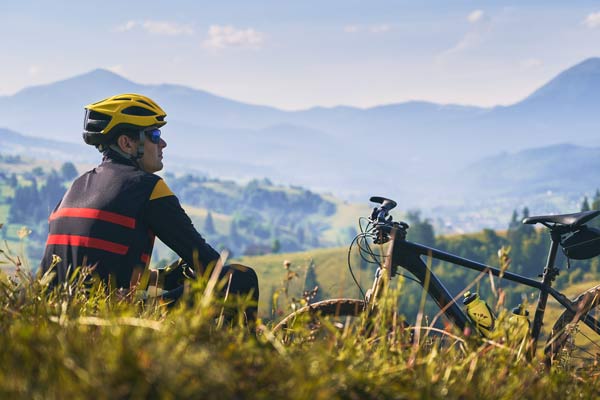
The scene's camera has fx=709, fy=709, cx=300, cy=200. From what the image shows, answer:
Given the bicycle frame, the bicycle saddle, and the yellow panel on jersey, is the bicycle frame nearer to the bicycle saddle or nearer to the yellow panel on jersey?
the bicycle saddle

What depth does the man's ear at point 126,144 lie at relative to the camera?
566 centimetres

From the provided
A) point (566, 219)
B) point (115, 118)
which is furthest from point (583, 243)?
point (115, 118)

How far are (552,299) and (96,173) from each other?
382 cm

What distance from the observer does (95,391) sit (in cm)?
209

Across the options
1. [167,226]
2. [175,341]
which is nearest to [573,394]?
[175,341]

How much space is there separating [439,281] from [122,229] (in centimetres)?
249

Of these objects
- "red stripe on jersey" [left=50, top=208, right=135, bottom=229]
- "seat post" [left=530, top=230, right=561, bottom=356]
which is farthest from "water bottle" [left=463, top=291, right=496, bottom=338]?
"red stripe on jersey" [left=50, top=208, right=135, bottom=229]

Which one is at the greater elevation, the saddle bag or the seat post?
the saddle bag

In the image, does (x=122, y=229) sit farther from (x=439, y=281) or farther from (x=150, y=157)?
(x=439, y=281)

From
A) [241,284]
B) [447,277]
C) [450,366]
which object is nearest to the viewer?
[450,366]

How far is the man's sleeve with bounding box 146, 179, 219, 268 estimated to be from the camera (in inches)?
200

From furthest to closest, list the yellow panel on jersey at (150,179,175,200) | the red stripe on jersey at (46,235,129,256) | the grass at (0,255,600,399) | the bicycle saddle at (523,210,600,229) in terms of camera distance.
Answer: the bicycle saddle at (523,210,600,229) → the yellow panel on jersey at (150,179,175,200) → the red stripe on jersey at (46,235,129,256) → the grass at (0,255,600,399)

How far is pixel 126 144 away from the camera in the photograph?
5680mm

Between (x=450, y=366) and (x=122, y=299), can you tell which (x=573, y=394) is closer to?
(x=450, y=366)
